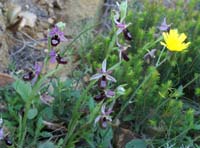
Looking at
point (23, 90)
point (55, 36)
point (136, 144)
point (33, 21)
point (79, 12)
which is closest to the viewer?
point (55, 36)

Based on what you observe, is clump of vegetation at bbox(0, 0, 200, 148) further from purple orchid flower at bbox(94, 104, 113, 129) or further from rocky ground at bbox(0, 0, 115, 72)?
rocky ground at bbox(0, 0, 115, 72)

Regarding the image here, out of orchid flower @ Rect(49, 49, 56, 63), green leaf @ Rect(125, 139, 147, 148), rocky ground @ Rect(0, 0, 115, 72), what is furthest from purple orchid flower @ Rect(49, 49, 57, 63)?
rocky ground @ Rect(0, 0, 115, 72)

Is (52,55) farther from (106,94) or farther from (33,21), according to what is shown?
(33,21)

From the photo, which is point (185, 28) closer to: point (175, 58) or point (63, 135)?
point (175, 58)

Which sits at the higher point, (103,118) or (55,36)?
(55,36)

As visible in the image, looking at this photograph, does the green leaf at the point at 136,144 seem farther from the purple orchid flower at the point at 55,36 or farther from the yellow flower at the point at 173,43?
the purple orchid flower at the point at 55,36

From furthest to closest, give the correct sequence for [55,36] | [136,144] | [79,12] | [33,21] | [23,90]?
[79,12]
[33,21]
[136,144]
[23,90]
[55,36]

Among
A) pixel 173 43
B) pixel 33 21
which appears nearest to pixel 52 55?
pixel 173 43

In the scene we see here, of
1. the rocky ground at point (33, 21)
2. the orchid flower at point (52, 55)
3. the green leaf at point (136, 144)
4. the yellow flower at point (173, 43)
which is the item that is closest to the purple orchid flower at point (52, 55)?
the orchid flower at point (52, 55)

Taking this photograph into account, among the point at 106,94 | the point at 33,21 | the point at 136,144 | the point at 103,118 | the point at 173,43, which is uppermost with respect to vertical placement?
the point at 33,21

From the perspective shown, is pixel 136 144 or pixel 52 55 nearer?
pixel 52 55

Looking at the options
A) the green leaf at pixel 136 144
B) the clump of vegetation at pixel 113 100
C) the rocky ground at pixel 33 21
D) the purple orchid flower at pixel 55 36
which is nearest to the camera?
the purple orchid flower at pixel 55 36
